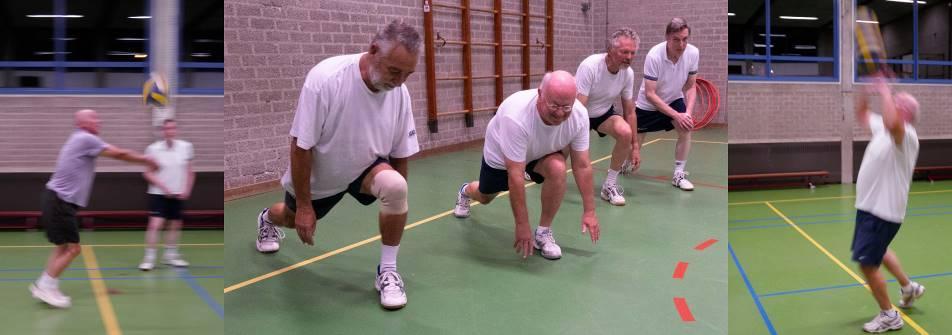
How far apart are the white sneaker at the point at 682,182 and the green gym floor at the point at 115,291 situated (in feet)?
10.5

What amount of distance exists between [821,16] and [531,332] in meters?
8.39

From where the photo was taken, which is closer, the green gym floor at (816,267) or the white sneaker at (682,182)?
the green gym floor at (816,267)

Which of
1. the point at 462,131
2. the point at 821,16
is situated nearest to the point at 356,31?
the point at 462,131

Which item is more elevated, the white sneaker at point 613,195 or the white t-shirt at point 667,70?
the white t-shirt at point 667,70

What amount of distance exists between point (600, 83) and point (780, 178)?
10.3 ft

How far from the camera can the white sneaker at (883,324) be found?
2969 mm

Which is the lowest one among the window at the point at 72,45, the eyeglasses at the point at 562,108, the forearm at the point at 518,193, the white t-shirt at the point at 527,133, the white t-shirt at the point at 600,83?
the forearm at the point at 518,193

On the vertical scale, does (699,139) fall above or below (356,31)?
below

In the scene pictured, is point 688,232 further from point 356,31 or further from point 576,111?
point 356,31

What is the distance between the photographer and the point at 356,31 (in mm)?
6730

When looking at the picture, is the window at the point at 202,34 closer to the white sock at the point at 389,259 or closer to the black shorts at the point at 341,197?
the black shorts at the point at 341,197

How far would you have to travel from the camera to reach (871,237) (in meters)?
2.75

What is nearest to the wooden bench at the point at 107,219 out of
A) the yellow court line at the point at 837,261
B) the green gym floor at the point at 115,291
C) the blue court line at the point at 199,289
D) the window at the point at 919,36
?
the green gym floor at the point at 115,291

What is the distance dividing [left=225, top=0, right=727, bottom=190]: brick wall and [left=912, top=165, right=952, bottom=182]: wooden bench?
4.56 m
